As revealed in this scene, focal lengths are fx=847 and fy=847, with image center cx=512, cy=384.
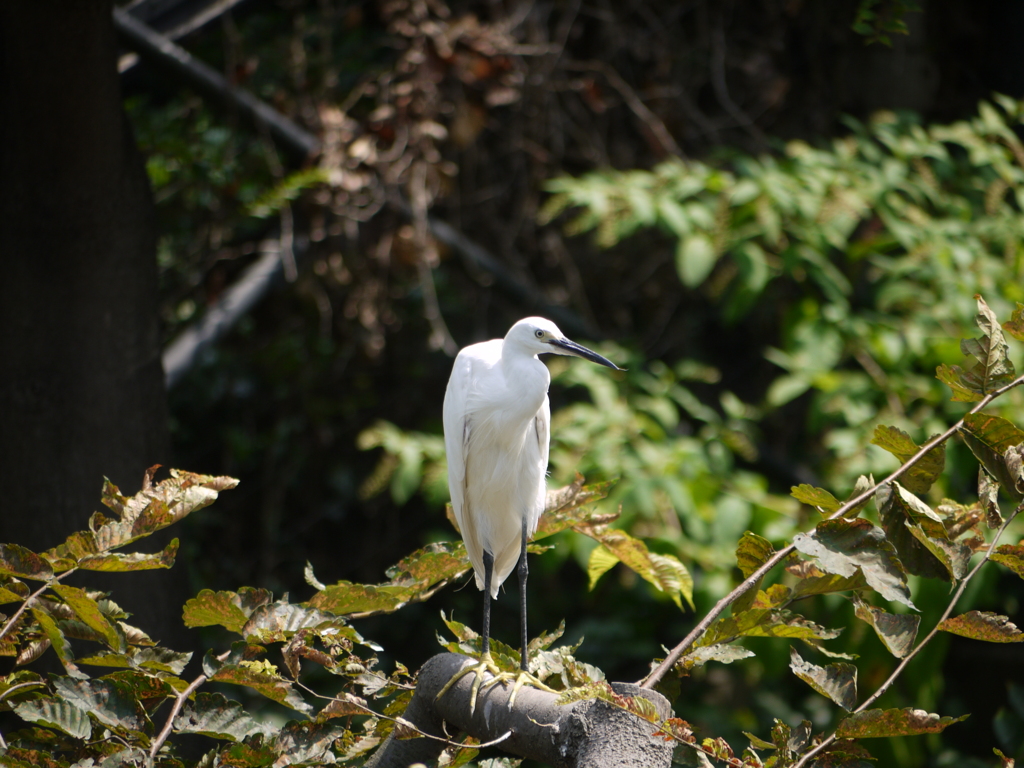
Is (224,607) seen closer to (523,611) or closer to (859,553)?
(523,611)

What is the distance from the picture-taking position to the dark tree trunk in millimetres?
1624

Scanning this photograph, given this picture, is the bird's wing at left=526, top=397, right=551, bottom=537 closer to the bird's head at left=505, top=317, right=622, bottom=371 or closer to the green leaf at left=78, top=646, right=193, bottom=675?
the bird's head at left=505, top=317, right=622, bottom=371

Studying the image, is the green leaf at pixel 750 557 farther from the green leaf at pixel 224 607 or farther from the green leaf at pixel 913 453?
the green leaf at pixel 224 607

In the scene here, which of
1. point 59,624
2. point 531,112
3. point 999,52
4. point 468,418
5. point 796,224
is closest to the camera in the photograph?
point 59,624

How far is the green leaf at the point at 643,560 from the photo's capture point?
1219 millimetres

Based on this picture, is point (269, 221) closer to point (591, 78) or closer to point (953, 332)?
point (591, 78)

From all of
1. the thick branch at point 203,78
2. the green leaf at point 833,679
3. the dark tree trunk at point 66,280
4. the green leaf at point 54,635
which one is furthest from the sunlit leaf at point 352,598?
the thick branch at point 203,78

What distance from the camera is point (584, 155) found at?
3074 millimetres

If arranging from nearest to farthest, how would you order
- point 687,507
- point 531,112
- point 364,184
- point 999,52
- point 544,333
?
point 544,333
point 687,507
point 364,184
point 999,52
point 531,112

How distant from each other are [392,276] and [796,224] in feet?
4.39

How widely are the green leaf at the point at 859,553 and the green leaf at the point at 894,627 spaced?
0.03 metres

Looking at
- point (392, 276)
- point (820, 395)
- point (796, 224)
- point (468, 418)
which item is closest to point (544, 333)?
point (468, 418)

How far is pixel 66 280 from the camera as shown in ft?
5.58

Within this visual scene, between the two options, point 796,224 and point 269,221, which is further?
point 269,221
